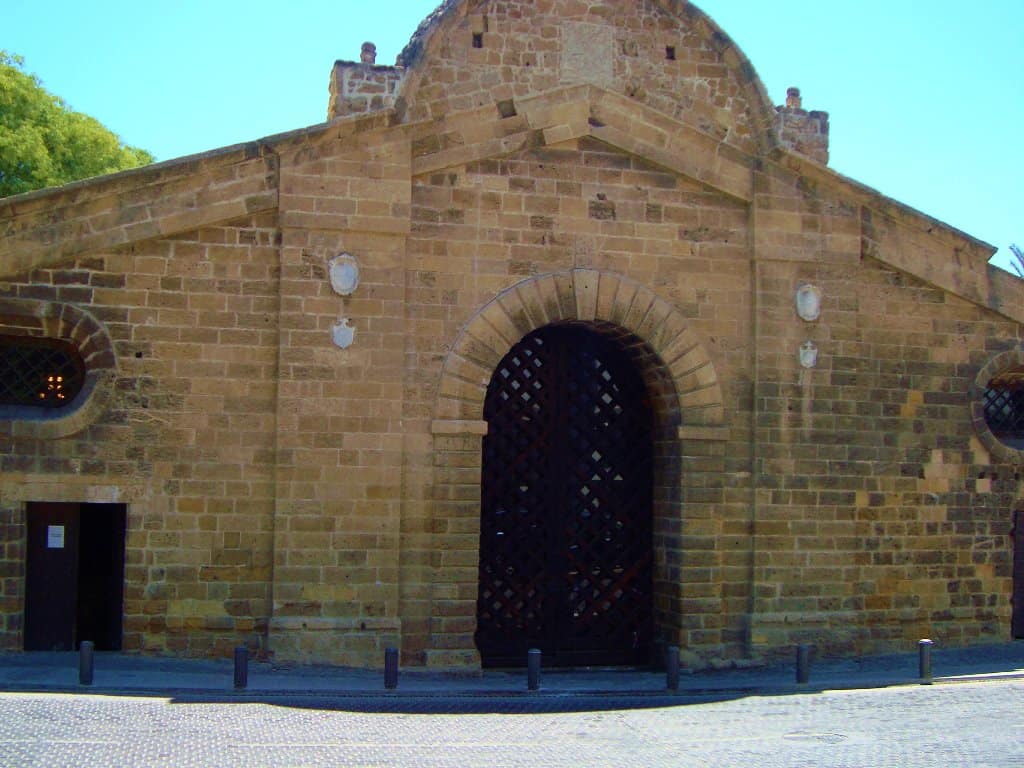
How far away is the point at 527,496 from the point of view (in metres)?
15.2

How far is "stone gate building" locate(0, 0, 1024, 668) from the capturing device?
1323 cm

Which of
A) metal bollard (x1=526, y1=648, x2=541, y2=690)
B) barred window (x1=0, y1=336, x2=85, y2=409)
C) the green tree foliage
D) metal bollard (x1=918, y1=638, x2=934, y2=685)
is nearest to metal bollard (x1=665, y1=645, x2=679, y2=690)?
metal bollard (x1=526, y1=648, x2=541, y2=690)

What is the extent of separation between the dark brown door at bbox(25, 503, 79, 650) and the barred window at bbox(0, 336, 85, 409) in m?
1.16

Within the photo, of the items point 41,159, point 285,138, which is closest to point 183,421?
point 285,138

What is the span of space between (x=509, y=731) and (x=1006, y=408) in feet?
31.7

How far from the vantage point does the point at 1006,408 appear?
17.1 metres

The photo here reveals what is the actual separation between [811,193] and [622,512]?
4.70 metres

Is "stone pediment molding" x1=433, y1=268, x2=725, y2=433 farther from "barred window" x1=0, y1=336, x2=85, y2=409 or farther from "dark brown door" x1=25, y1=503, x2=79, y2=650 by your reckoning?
"dark brown door" x1=25, y1=503, x2=79, y2=650

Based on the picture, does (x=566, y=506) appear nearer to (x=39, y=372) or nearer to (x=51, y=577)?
(x=51, y=577)

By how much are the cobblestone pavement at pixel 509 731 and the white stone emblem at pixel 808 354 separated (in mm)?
4335

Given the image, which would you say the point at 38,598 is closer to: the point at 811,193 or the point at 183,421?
the point at 183,421

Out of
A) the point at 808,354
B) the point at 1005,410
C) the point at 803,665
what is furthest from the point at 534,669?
the point at 1005,410

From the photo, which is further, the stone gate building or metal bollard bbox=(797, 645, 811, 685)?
Result: metal bollard bbox=(797, 645, 811, 685)

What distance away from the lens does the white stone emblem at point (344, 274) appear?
13836 mm
